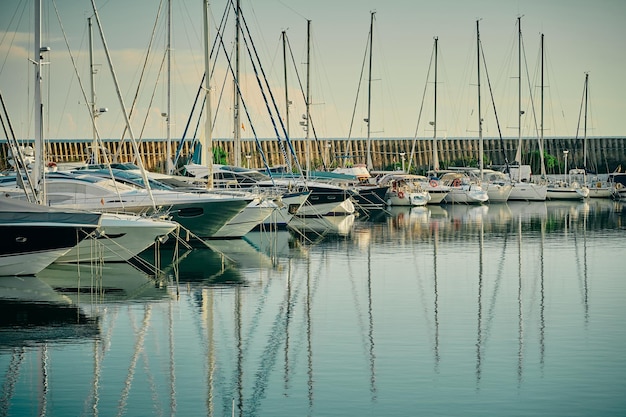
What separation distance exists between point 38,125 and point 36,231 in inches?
188

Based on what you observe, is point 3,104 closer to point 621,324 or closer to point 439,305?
point 439,305

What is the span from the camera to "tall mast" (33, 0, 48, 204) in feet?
106

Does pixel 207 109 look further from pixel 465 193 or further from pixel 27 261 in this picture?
pixel 465 193

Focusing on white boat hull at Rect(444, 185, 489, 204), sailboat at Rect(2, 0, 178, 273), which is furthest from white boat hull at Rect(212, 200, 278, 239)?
white boat hull at Rect(444, 185, 489, 204)

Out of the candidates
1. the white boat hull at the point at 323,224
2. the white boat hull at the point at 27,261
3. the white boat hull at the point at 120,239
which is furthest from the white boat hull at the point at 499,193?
the white boat hull at the point at 27,261

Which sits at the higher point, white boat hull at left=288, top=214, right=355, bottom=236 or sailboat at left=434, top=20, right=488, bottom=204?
sailboat at left=434, top=20, right=488, bottom=204

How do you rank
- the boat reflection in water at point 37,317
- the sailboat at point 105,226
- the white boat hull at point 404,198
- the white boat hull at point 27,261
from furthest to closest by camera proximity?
the white boat hull at point 404,198 < the sailboat at point 105,226 < the white boat hull at point 27,261 < the boat reflection in water at point 37,317

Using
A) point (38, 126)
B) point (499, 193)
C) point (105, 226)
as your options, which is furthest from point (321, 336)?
point (499, 193)

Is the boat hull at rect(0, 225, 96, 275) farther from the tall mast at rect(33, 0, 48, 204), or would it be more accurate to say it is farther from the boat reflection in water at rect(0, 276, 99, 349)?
the tall mast at rect(33, 0, 48, 204)

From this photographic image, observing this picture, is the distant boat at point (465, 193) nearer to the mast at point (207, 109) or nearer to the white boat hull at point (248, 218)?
the white boat hull at point (248, 218)

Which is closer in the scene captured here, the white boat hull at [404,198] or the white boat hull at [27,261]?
the white boat hull at [27,261]

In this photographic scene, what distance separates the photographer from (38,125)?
32.4m

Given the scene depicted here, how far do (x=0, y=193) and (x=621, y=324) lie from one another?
72.8 ft

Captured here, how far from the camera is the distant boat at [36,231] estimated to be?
28.6 meters
